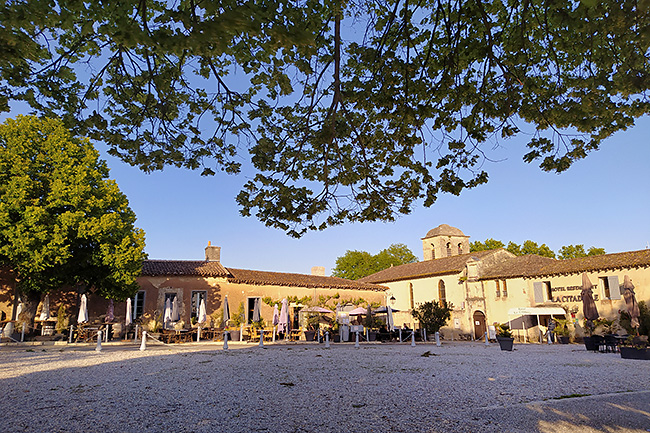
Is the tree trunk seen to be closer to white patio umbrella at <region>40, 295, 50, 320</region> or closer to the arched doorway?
white patio umbrella at <region>40, 295, 50, 320</region>

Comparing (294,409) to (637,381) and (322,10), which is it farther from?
(637,381)

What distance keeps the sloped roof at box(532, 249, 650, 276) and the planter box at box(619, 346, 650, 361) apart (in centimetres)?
1074

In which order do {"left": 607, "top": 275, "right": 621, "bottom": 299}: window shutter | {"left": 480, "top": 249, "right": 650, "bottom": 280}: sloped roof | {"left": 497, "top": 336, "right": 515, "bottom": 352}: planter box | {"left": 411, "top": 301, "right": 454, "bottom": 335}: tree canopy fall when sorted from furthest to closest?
{"left": 411, "top": 301, "right": 454, "bottom": 335}: tree canopy < {"left": 480, "top": 249, "right": 650, "bottom": 280}: sloped roof < {"left": 607, "top": 275, "right": 621, "bottom": 299}: window shutter < {"left": 497, "top": 336, "right": 515, "bottom": 352}: planter box

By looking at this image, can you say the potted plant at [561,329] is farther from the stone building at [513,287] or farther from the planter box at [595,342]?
the planter box at [595,342]

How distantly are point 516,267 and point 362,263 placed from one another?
3210cm

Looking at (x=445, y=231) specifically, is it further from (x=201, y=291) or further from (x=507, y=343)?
(x=201, y=291)

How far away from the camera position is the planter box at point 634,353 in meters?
12.5

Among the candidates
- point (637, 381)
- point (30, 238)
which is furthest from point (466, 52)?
point (30, 238)

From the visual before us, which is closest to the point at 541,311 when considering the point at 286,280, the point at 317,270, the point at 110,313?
the point at 286,280

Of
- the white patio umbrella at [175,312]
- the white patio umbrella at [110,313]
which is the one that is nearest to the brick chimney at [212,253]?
the white patio umbrella at [175,312]

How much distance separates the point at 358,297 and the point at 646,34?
89.1ft

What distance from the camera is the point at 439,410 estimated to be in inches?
217

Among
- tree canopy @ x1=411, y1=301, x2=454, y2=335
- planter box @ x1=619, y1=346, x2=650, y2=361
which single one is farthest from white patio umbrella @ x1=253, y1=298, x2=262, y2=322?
planter box @ x1=619, y1=346, x2=650, y2=361

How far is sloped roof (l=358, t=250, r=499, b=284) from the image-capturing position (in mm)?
32188
